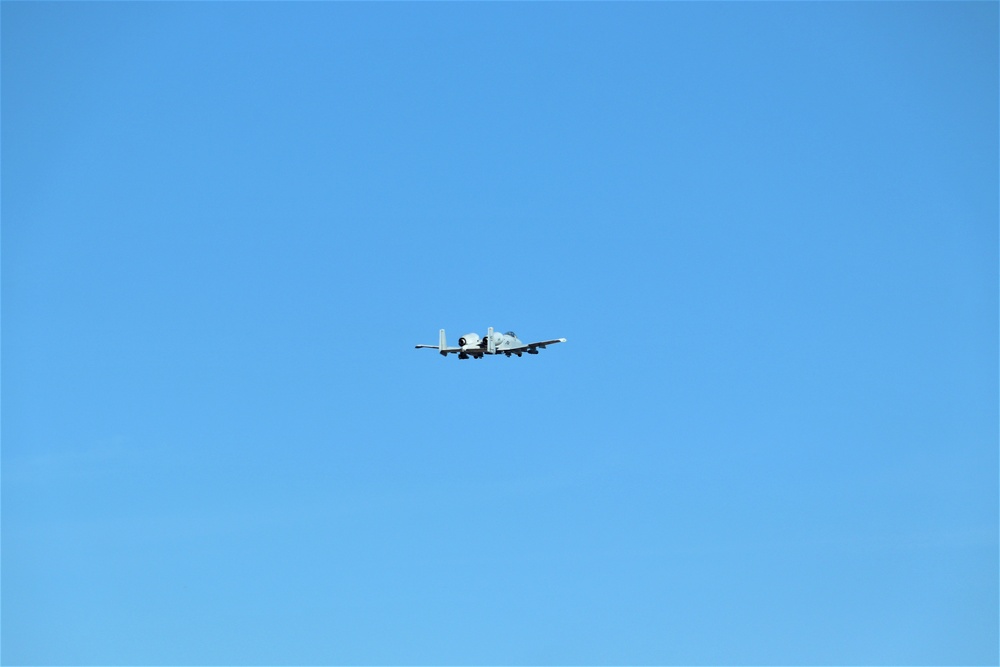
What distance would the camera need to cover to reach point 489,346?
190m

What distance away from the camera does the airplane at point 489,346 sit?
7461 inches

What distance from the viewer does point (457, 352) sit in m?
190

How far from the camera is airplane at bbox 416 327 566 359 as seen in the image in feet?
622

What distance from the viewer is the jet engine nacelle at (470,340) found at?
189 metres

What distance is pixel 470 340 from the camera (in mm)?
189375

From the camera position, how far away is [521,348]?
192750 mm

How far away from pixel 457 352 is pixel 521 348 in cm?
620

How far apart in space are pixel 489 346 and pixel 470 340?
1.88 metres

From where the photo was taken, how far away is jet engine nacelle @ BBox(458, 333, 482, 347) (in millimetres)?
189250
